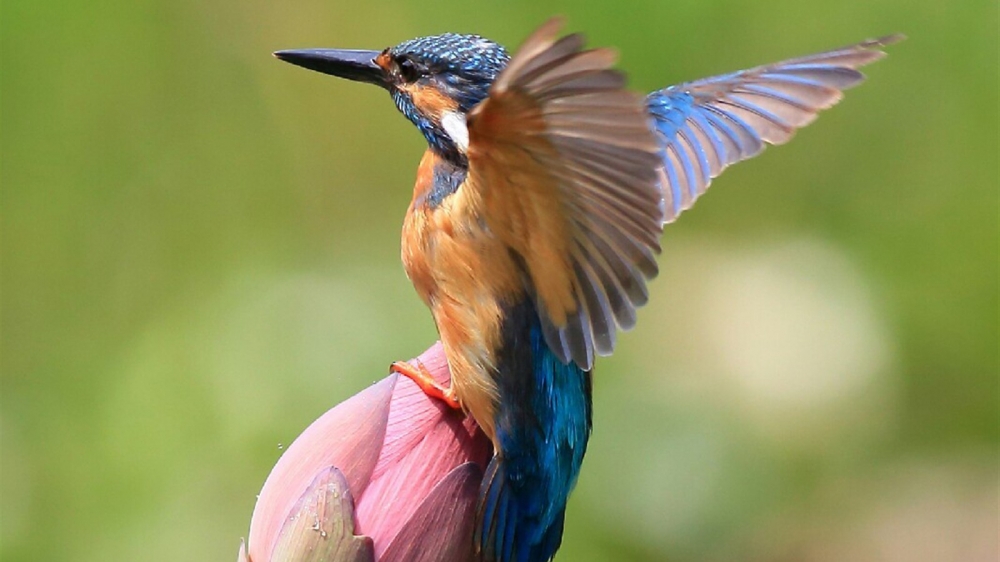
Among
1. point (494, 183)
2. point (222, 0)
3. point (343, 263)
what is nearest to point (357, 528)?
point (494, 183)

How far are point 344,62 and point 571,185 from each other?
0.49 metres

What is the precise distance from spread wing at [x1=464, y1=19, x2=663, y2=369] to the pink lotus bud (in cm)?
18

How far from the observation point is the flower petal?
3.55ft

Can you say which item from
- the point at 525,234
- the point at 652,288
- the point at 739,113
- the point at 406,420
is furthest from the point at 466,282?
the point at 652,288

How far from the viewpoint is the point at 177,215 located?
2.38 metres

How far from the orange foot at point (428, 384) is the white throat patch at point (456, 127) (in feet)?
0.89

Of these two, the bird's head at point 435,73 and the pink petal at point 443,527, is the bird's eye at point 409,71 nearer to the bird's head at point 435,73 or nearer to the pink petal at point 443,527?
the bird's head at point 435,73

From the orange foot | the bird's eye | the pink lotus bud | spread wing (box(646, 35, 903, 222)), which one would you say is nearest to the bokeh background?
spread wing (box(646, 35, 903, 222))

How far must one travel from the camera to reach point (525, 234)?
4.30 ft

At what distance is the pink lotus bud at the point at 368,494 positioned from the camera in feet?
3.59

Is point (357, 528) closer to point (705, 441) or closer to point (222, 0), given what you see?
point (705, 441)

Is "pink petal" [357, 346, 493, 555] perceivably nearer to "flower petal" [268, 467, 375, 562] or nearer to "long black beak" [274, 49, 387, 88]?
"flower petal" [268, 467, 375, 562]

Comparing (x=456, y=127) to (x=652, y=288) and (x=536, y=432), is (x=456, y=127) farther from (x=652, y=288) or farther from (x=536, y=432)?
(x=652, y=288)

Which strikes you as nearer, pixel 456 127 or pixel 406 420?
pixel 406 420
